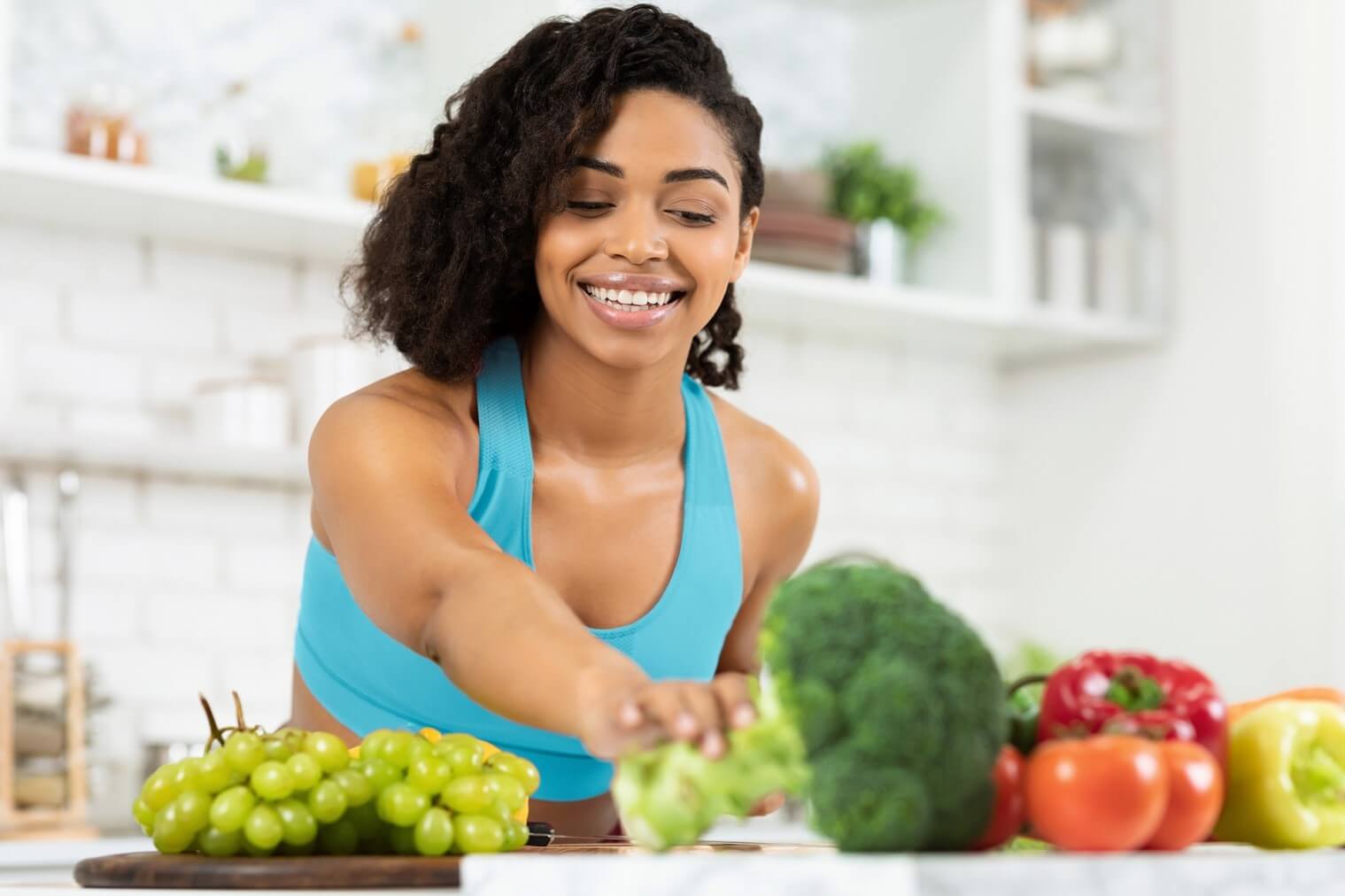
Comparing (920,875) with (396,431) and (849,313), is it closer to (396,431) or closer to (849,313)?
(396,431)

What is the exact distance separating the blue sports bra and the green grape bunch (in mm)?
385

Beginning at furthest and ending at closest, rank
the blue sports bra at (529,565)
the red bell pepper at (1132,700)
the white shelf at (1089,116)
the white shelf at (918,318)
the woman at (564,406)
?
1. the white shelf at (1089,116)
2. the white shelf at (918,318)
3. the blue sports bra at (529,565)
4. the woman at (564,406)
5. the red bell pepper at (1132,700)

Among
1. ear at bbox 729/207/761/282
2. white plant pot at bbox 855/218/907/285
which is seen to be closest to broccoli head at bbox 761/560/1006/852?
ear at bbox 729/207/761/282

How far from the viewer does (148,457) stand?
9.53 feet

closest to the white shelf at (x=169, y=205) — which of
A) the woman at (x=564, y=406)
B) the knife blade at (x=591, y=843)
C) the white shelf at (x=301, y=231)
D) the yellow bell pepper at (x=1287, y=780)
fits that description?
the white shelf at (x=301, y=231)

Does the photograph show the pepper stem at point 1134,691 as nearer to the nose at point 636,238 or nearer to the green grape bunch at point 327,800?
the green grape bunch at point 327,800

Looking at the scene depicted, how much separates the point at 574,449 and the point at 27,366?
5.32ft

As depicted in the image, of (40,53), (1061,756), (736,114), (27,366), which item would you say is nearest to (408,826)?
(1061,756)

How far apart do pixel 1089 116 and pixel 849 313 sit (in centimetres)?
77

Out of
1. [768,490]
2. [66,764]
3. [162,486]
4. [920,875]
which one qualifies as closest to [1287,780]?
[920,875]

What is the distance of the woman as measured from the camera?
1.37 m

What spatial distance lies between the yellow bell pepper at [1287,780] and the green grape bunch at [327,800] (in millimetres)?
452

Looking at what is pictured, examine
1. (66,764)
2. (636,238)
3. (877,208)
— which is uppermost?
(877,208)

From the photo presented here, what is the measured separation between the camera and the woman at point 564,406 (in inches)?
54.1
